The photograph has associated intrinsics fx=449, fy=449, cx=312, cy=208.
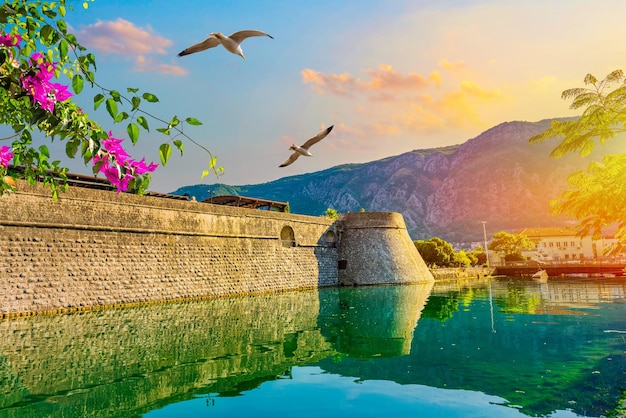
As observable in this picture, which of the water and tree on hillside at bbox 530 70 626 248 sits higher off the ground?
tree on hillside at bbox 530 70 626 248

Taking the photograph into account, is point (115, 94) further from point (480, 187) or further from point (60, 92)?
point (480, 187)

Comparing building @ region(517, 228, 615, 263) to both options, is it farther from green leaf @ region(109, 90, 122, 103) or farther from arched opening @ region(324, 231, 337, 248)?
green leaf @ region(109, 90, 122, 103)

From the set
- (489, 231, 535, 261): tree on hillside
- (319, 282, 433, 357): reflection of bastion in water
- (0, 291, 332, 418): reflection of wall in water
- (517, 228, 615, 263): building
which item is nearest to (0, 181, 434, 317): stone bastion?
(0, 291, 332, 418): reflection of wall in water

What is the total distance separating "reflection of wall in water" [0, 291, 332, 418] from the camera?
267 inches

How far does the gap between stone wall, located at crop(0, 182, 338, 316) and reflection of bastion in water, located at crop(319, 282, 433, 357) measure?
24.9 ft

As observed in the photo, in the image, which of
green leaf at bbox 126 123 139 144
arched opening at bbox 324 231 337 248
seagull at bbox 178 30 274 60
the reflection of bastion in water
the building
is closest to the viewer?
green leaf at bbox 126 123 139 144

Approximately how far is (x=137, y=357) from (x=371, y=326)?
7.29m

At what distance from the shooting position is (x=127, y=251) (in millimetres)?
20984

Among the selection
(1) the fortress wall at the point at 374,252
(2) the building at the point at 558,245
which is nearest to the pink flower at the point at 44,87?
(1) the fortress wall at the point at 374,252

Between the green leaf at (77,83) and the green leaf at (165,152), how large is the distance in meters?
0.59

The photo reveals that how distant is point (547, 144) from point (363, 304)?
166882 mm

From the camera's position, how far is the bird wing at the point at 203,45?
5965mm

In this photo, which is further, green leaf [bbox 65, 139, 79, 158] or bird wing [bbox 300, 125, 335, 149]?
bird wing [bbox 300, 125, 335, 149]

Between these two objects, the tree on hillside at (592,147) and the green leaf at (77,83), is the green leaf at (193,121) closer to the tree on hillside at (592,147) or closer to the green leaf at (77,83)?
the green leaf at (77,83)
